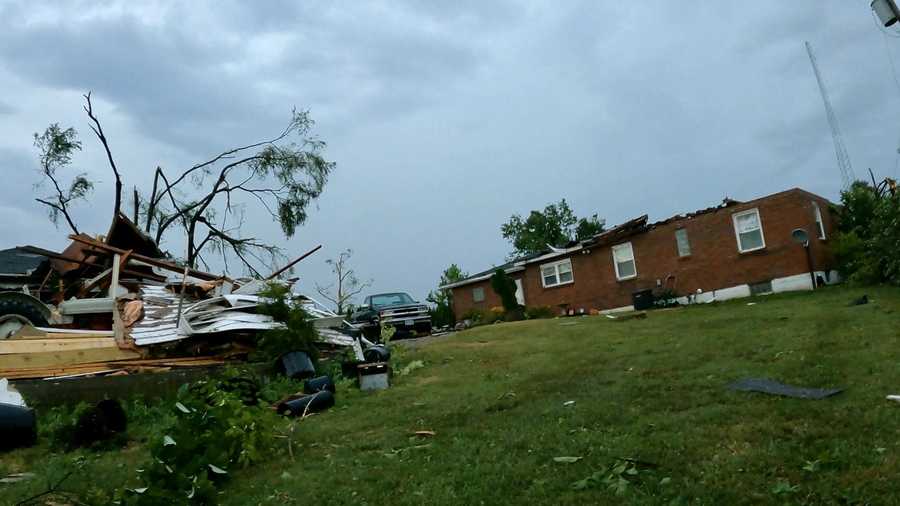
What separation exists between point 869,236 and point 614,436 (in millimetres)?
19286

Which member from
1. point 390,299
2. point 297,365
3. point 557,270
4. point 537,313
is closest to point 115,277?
point 297,365

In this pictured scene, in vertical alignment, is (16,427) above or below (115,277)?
below

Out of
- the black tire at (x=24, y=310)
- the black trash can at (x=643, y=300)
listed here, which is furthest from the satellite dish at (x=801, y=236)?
the black tire at (x=24, y=310)

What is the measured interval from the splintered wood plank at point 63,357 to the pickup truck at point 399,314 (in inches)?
554

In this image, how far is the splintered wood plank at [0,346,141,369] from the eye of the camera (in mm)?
9352

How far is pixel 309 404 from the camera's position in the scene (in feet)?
26.8

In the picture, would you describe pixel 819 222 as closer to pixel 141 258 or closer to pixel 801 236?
pixel 801 236

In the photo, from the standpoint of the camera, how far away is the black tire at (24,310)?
1136cm

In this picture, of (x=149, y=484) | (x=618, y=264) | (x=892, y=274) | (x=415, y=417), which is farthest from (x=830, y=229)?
(x=149, y=484)

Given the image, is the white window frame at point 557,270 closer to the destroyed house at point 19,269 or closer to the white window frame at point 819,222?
the white window frame at point 819,222

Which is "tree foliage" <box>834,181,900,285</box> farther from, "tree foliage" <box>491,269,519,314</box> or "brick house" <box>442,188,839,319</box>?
"tree foliage" <box>491,269,519,314</box>

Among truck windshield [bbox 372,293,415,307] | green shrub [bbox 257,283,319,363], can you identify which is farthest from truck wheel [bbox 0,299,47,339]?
truck windshield [bbox 372,293,415,307]

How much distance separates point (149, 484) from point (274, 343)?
6.24 m

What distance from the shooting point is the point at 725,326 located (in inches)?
527
